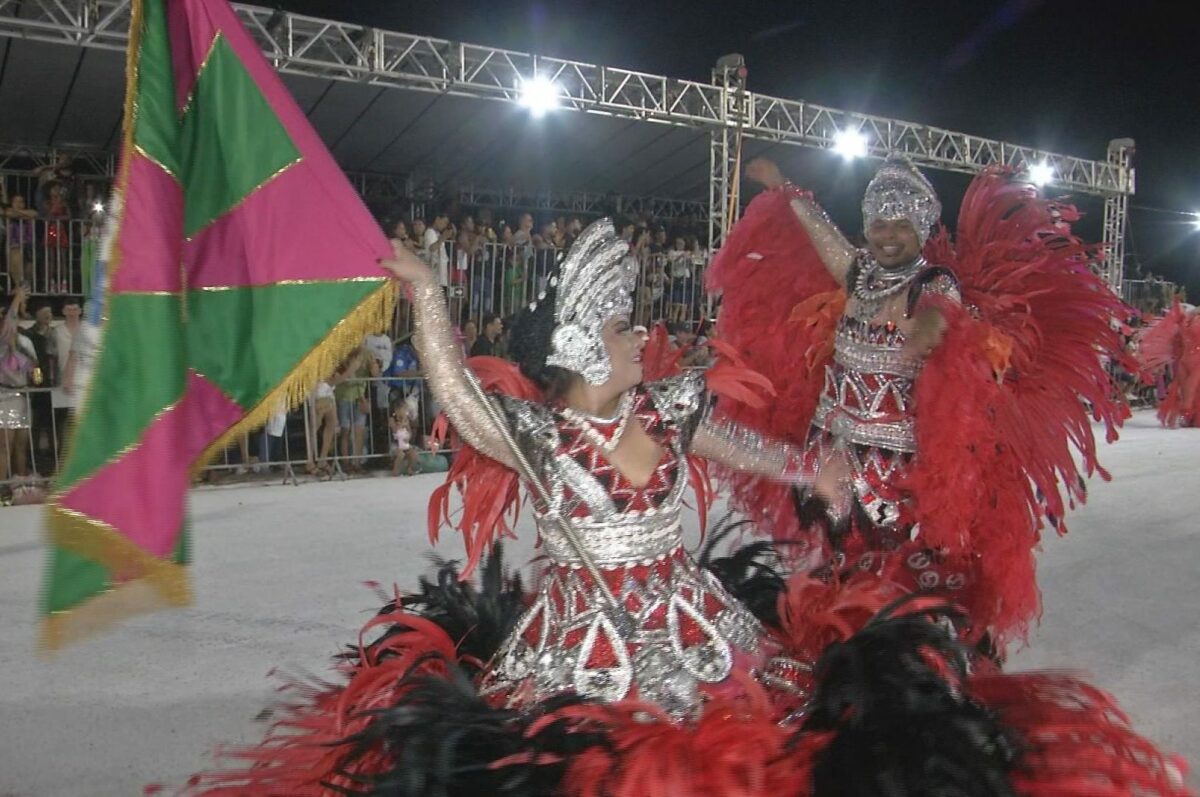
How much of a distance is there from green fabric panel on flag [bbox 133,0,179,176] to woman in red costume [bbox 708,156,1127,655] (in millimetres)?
1880

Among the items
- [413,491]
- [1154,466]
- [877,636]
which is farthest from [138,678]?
[1154,466]

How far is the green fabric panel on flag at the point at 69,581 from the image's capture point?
5.47 ft

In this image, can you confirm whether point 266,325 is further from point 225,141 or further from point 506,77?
point 506,77

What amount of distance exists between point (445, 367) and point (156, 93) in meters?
0.78

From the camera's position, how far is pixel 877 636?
182 cm

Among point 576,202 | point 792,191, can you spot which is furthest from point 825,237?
point 576,202

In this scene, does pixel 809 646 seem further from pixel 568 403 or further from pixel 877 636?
pixel 568 403

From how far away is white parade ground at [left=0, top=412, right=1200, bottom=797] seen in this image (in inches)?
106

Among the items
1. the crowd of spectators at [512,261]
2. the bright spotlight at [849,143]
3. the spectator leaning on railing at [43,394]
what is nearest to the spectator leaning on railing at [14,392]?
the spectator leaning on railing at [43,394]

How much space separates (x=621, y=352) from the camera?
2.00 m

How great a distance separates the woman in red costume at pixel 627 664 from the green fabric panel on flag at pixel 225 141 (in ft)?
1.18

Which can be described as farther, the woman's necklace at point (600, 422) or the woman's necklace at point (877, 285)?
the woman's necklace at point (877, 285)

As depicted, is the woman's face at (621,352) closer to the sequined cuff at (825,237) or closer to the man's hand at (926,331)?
the man's hand at (926,331)

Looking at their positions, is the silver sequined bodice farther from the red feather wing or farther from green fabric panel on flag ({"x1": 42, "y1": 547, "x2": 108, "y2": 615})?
green fabric panel on flag ({"x1": 42, "y1": 547, "x2": 108, "y2": 615})
